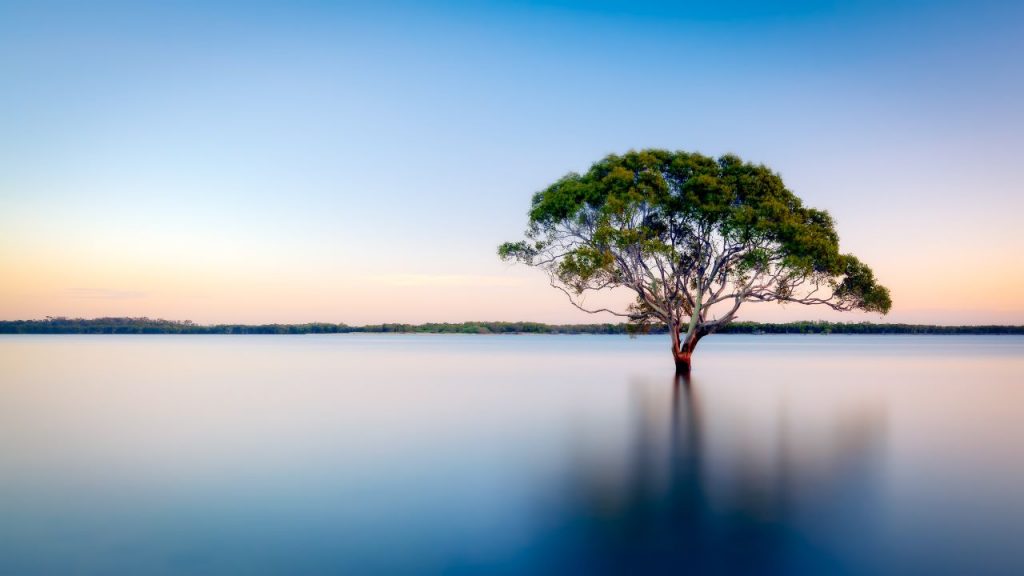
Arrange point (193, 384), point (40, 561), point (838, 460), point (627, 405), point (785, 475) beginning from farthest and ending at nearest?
point (193, 384) < point (627, 405) < point (838, 460) < point (785, 475) < point (40, 561)

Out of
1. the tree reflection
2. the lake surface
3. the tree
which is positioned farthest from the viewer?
the tree

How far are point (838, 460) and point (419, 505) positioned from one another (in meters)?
7.80

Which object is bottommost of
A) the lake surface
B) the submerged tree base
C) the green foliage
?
the lake surface

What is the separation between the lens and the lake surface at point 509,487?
6.52 m

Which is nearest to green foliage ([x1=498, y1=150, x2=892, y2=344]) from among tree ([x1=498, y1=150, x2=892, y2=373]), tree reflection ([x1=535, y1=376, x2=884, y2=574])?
tree ([x1=498, y1=150, x2=892, y2=373])

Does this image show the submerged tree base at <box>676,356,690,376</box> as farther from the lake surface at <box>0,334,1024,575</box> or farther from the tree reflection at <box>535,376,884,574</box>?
the tree reflection at <box>535,376,884,574</box>

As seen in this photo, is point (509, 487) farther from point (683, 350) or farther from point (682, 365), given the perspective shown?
point (682, 365)

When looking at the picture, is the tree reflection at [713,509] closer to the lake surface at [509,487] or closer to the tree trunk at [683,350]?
the lake surface at [509,487]

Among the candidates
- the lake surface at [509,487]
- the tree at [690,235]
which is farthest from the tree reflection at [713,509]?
the tree at [690,235]

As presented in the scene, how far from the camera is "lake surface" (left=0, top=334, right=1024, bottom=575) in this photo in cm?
652

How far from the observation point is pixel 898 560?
21.1 ft

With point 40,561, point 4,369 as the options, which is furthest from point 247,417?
point 4,369

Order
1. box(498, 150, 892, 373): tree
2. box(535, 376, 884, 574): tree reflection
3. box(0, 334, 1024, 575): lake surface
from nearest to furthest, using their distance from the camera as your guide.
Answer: box(535, 376, 884, 574): tree reflection
box(0, 334, 1024, 575): lake surface
box(498, 150, 892, 373): tree

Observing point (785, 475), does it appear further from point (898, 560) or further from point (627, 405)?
point (627, 405)
